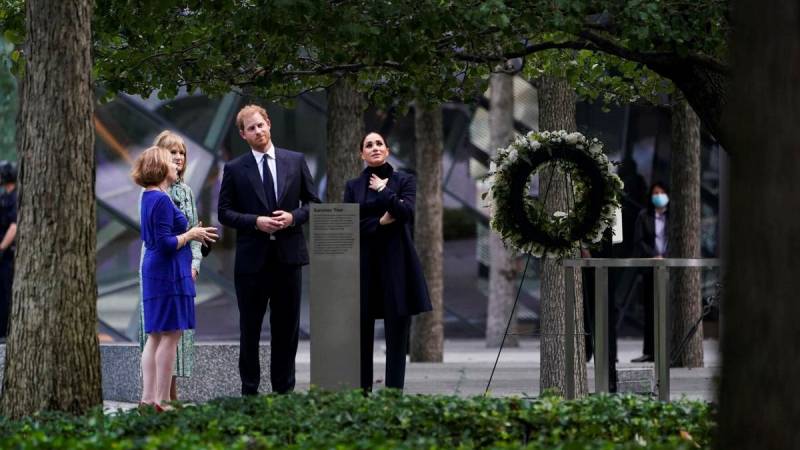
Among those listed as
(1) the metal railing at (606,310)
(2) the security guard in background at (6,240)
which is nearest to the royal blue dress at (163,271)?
(1) the metal railing at (606,310)

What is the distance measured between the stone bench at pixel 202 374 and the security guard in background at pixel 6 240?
410 centimetres

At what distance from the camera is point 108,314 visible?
79.0 feet

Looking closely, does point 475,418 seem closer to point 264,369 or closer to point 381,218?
point 381,218

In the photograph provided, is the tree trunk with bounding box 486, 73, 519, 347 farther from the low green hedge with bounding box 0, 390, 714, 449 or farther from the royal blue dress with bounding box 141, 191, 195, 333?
the low green hedge with bounding box 0, 390, 714, 449

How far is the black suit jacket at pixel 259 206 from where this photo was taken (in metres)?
10.9

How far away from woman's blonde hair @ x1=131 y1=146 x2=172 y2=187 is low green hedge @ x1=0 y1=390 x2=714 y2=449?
2.44 metres

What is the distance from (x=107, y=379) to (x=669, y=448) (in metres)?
7.72

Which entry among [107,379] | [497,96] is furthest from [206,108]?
[107,379]

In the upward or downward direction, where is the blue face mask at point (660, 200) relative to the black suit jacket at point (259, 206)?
upward

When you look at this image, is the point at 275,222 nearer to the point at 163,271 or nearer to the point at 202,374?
the point at 163,271

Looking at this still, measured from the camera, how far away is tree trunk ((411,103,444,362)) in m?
18.8

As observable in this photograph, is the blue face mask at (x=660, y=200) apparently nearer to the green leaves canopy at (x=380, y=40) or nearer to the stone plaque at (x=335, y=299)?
the green leaves canopy at (x=380, y=40)

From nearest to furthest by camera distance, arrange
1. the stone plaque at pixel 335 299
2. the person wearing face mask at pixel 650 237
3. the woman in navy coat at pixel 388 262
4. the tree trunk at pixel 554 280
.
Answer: the stone plaque at pixel 335 299, the woman in navy coat at pixel 388 262, the tree trunk at pixel 554 280, the person wearing face mask at pixel 650 237

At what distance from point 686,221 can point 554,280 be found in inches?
195
